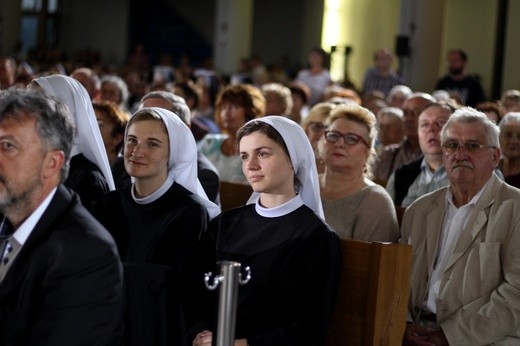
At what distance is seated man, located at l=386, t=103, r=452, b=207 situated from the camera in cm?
641

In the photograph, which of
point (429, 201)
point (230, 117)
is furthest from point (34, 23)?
point (429, 201)

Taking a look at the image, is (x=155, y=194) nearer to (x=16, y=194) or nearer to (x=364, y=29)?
(x=16, y=194)

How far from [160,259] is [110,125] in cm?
221

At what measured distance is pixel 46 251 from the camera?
10.4 ft

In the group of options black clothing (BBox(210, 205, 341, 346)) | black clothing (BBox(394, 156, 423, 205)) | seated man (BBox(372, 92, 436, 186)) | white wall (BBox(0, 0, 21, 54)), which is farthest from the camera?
white wall (BBox(0, 0, 21, 54))

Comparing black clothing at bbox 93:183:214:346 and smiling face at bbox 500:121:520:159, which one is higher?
smiling face at bbox 500:121:520:159

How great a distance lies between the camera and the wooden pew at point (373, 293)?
13.6ft

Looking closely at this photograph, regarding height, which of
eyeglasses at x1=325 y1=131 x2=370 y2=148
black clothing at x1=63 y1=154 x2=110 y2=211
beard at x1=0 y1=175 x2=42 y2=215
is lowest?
black clothing at x1=63 y1=154 x2=110 y2=211

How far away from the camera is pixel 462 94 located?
12.5m

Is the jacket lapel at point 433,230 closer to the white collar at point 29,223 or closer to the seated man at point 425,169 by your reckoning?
the seated man at point 425,169

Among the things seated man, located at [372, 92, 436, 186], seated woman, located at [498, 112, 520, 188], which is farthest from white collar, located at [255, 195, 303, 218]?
seated man, located at [372, 92, 436, 186]

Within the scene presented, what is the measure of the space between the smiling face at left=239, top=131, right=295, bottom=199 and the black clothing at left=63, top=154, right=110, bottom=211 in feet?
3.19

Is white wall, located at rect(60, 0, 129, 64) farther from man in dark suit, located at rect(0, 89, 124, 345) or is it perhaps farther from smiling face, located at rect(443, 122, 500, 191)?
man in dark suit, located at rect(0, 89, 124, 345)

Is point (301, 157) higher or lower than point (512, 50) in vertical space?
lower
